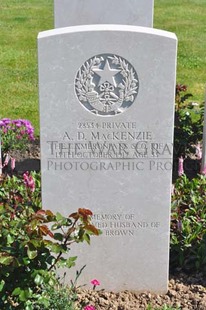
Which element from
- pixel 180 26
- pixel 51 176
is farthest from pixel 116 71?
pixel 180 26

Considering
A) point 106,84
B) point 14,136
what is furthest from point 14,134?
point 106,84

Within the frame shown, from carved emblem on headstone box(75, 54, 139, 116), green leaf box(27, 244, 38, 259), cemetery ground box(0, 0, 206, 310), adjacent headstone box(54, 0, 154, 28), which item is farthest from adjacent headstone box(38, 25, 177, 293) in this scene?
adjacent headstone box(54, 0, 154, 28)

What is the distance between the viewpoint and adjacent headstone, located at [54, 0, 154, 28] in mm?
6887

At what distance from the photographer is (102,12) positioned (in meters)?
6.99

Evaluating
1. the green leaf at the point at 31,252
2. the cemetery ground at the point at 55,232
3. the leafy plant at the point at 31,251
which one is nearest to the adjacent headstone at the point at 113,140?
the cemetery ground at the point at 55,232

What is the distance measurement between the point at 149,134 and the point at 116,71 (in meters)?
0.49

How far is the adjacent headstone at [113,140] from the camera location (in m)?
4.22

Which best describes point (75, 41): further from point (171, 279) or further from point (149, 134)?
point (171, 279)

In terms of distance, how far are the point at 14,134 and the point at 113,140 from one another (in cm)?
285

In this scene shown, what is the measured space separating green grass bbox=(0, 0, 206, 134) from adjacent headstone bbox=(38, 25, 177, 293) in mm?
3682

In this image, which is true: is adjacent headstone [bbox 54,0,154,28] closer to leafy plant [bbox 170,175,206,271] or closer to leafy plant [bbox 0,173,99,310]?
leafy plant [bbox 170,175,206,271]

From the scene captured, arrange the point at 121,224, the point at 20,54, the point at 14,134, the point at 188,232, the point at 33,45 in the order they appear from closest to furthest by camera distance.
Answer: the point at 121,224 → the point at 188,232 → the point at 14,134 → the point at 20,54 → the point at 33,45

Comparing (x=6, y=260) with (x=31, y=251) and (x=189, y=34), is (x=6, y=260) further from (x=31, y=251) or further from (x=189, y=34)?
(x=189, y=34)

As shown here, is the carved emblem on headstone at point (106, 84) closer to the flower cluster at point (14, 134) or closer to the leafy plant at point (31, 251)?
the leafy plant at point (31, 251)
